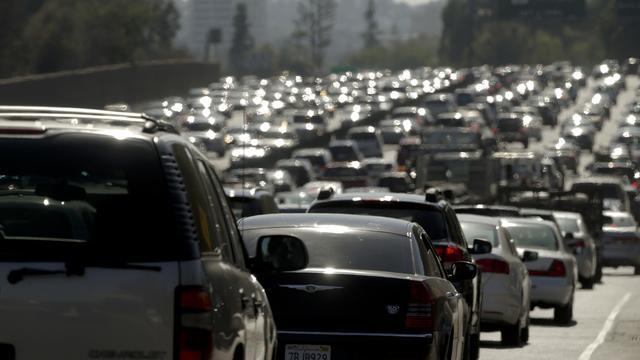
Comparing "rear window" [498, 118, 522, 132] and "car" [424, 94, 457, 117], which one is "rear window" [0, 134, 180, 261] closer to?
"rear window" [498, 118, 522, 132]

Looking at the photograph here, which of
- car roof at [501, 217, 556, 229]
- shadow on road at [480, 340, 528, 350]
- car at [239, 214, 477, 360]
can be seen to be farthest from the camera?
car roof at [501, 217, 556, 229]

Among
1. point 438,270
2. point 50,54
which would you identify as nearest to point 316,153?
point 50,54

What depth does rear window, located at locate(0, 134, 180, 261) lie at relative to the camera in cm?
620

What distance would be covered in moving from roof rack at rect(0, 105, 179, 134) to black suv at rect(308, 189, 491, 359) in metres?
7.35

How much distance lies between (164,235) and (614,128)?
10868cm

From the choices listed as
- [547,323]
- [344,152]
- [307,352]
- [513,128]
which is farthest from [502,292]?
[513,128]

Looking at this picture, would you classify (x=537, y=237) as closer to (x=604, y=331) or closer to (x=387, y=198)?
(x=604, y=331)

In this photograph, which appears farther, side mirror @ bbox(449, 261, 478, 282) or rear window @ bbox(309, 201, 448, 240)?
rear window @ bbox(309, 201, 448, 240)

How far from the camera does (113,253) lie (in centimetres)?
618

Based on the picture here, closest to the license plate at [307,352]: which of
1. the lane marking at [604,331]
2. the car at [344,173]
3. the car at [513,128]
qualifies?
the lane marking at [604,331]

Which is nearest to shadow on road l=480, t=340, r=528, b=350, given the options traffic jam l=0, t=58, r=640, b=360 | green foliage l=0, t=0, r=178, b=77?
traffic jam l=0, t=58, r=640, b=360

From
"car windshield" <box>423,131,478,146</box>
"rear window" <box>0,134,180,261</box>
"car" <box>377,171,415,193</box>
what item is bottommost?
"car" <box>377,171,415,193</box>

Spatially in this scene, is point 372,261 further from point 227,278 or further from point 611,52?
point 611,52

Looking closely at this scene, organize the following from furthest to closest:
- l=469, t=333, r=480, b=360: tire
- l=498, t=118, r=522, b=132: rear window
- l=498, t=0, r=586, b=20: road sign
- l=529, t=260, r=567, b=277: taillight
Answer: l=498, t=0, r=586, b=20: road sign
l=498, t=118, r=522, b=132: rear window
l=529, t=260, r=567, b=277: taillight
l=469, t=333, r=480, b=360: tire
